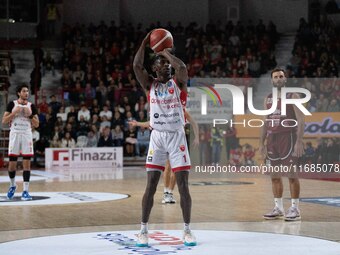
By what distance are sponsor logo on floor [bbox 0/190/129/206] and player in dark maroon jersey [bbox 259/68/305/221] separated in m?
3.59

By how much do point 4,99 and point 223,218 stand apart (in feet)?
57.0

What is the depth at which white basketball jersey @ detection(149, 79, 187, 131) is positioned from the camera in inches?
298

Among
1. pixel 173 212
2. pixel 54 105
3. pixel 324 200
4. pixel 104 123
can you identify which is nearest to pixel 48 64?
pixel 54 105

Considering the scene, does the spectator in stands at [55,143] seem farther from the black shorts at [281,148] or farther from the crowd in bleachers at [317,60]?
the black shorts at [281,148]

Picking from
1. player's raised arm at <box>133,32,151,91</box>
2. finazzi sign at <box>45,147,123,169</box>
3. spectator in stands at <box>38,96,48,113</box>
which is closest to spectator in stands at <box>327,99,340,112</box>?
finazzi sign at <box>45,147,123,169</box>

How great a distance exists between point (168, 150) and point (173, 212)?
10.3 feet

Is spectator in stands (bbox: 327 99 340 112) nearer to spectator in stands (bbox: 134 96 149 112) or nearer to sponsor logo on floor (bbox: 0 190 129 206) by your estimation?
spectator in stands (bbox: 134 96 149 112)

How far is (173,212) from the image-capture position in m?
10.6

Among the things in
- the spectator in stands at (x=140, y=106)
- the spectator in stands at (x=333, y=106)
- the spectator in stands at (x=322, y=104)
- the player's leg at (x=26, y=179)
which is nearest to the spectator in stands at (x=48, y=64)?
the spectator in stands at (x=140, y=106)

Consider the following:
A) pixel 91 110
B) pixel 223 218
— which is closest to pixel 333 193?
pixel 223 218

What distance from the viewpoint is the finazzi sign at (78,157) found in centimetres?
2295

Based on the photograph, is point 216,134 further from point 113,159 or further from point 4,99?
point 4,99

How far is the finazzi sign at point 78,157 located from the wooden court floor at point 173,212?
241 inches

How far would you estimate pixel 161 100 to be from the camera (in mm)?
7590
